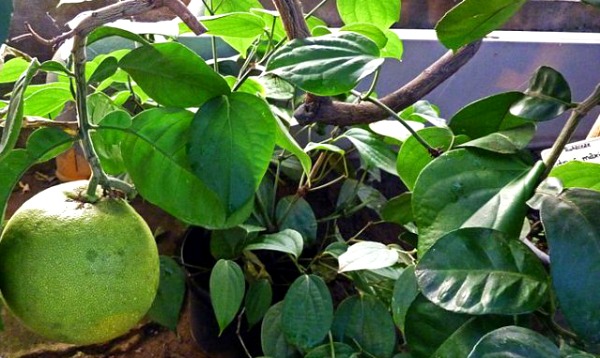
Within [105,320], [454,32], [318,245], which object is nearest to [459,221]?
[454,32]

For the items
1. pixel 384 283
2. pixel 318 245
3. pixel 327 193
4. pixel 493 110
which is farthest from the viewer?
pixel 327 193

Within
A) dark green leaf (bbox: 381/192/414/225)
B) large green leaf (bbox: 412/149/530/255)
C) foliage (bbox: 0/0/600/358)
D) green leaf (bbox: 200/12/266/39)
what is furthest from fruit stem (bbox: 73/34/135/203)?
dark green leaf (bbox: 381/192/414/225)

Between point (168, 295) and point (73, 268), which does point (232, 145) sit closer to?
point (73, 268)

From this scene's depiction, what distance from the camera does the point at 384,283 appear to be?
72 cm

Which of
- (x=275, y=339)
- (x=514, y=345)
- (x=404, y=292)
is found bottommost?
(x=275, y=339)

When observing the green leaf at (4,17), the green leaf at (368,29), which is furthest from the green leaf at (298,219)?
the green leaf at (4,17)

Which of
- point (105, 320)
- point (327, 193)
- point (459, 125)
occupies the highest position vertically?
point (459, 125)

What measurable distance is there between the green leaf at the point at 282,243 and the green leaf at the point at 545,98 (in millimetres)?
333

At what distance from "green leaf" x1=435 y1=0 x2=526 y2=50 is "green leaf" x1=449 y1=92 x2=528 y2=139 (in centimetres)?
8

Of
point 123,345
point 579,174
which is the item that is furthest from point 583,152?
point 123,345

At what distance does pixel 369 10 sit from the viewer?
0.65 m

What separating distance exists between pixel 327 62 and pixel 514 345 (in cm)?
25

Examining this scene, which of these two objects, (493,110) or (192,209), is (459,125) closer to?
(493,110)

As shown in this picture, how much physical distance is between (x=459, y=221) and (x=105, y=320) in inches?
10.8
